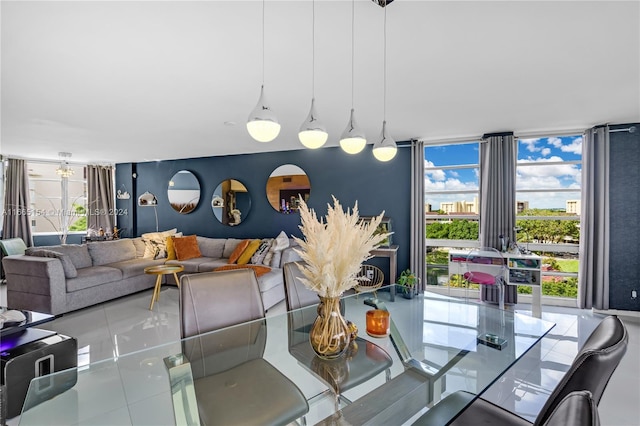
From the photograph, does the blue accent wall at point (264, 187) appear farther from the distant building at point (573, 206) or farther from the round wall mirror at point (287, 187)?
the distant building at point (573, 206)

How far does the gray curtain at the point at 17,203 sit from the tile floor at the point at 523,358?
194 centimetres

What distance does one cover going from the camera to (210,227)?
6633mm

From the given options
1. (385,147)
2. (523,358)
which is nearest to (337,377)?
(385,147)

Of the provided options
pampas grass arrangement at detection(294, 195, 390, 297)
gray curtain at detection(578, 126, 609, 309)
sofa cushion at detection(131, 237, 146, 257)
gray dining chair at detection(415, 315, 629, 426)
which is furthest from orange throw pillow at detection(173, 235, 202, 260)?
gray curtain at detection(578, 126, 609, 309)

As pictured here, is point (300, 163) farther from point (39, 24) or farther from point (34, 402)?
point (34, 402)

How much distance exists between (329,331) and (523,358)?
7.87ft

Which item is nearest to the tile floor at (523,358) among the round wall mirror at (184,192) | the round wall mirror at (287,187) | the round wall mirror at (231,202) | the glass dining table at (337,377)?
the glass dining table at (337,377)

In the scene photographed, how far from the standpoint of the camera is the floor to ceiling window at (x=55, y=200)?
6.91 meters

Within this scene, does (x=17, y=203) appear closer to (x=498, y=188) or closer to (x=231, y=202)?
(x=231, y=202)

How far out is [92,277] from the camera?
421 centimetres

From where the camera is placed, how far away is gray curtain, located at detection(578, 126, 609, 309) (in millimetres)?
4031

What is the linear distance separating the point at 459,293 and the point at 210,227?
16.3 feet

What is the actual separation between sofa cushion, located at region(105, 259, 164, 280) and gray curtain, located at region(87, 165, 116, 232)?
3008 millimetres

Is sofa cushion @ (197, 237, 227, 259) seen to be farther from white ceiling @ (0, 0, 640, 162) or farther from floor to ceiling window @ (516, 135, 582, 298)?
floor to ceiling window @ (516, 135, 582, 298)
